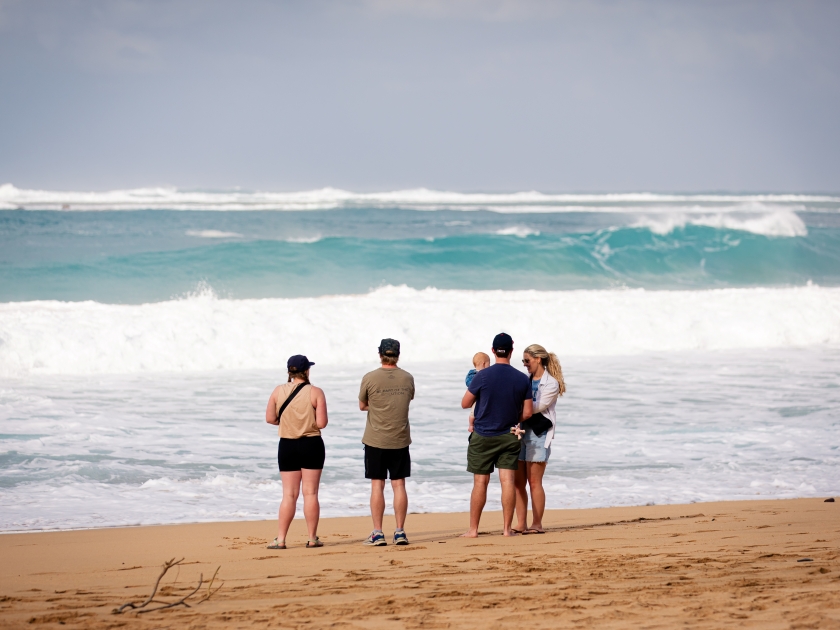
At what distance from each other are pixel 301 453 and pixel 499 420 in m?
1.50

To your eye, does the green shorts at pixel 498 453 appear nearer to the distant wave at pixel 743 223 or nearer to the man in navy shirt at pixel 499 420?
the man in navy shirt at pixel 499 420

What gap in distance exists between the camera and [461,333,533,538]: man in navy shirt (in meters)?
6.38

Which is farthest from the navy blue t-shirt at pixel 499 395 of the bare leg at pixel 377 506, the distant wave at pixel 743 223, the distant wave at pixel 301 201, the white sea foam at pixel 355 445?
the distant wave at pixel 301 201

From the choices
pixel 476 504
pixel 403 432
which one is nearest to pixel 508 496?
pixel 476 504

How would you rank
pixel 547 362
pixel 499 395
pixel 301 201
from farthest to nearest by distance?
pixel 301 201
pixel 547 362
pixel 499 395

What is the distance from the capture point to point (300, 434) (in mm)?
6141

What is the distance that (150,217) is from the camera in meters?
45.9

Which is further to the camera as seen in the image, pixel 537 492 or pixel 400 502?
pixel 537 492

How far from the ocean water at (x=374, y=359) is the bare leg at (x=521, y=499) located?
1.21 m

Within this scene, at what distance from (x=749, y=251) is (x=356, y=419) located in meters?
31.9

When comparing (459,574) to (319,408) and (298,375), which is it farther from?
(298,375)

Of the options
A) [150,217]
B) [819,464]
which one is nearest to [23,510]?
[819,464]

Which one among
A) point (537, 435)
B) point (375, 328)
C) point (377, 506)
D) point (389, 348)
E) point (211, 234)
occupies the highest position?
point (211, 234)

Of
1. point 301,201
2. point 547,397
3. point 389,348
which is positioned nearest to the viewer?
point 389,348
